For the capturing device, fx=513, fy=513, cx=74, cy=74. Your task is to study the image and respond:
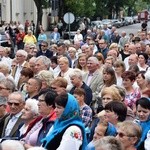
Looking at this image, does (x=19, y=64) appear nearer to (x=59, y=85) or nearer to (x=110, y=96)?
(x=59, y=85)

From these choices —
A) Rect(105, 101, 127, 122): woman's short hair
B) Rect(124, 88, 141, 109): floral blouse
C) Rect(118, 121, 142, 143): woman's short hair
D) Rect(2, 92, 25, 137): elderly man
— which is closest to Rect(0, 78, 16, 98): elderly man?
Rect(2, 92, 25, 137): elderly man

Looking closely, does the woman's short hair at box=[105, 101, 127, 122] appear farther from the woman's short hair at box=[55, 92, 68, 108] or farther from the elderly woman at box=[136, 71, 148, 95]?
the elderly woman at box=[136, 71, 148, 95]

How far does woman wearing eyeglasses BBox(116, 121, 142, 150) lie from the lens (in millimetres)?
5531

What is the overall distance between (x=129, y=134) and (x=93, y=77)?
5.05 m

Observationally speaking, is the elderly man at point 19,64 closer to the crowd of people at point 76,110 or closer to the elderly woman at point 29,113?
the crowd of people at point 76,110

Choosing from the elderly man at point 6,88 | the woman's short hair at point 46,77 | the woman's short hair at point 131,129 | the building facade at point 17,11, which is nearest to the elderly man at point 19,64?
the woman's short hair at point 46,77

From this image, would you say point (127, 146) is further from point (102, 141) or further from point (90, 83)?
→ point (90, 83)

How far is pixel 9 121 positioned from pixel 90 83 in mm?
3240

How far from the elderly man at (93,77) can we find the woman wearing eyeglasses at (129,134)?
4343 mm

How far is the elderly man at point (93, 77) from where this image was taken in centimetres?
1023

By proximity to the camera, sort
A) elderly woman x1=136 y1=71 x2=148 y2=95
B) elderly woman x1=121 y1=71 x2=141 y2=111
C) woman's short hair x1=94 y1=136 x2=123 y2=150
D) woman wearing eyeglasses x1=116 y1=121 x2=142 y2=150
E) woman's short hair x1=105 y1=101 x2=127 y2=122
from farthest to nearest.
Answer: elderly woman x1=136 y1=71 x2=148 y2=95
elderly woman x1=121 y1=71 x2=141 y2=111
woman's short hair x1=105 y1=101 x2=127 y2=122
woman wearing eyeglasses x1=116 y1=121 x2=142 y2=150
woman's short hair x1=94 y1=136 x2=123 y2=150

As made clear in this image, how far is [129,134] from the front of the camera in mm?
5555

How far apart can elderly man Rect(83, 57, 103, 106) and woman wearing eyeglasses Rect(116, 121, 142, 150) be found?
14.2 feet

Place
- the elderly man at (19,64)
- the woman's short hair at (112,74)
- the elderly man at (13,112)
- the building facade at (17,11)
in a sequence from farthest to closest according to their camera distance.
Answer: the building facade at (17,11) < the elderly man at (19,64) < the woman's short hair at (112,74) < the elderly man at (13,112)
